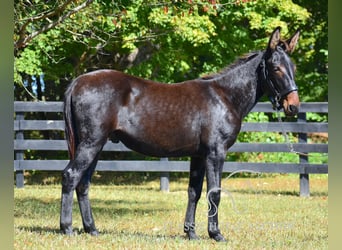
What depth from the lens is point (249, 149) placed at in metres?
8.81

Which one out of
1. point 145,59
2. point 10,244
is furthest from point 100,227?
point 145,59

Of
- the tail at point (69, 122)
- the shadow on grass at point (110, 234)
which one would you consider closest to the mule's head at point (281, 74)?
the shadow on grass at point (110, 234)

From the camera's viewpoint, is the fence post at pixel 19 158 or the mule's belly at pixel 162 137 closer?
the mule's belly at pixel 162 137

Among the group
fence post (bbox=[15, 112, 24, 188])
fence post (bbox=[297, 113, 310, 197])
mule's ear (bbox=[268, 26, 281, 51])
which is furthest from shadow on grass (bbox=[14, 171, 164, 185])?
mule's ear (bbox=[268, 26, 281, 51])

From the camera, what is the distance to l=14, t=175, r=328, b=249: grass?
13.5 ft

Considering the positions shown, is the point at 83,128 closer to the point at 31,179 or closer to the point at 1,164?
the point at 1,164

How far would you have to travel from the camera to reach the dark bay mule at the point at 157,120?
4.34 m

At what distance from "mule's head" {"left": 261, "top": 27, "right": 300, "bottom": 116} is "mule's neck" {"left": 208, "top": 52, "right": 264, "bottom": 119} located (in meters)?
0.13

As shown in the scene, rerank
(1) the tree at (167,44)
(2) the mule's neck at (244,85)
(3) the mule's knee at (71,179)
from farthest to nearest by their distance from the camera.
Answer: (1) the tree at (167,44)
(2) the mule's neck at (244,85)
(3) the mule's knee at (71,179)

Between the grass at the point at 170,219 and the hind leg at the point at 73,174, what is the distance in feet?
0.45

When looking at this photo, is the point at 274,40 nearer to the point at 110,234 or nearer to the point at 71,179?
the point at 71,179

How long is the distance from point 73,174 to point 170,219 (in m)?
2.03

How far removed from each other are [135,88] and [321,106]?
5.13 m

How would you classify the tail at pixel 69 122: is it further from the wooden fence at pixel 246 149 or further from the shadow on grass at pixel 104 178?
the shadow on grass at pixel 104 178
